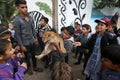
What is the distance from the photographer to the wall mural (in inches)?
279

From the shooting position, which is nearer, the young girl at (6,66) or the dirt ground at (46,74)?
the young girl at (6,66)

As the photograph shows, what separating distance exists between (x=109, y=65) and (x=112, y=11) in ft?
21.4

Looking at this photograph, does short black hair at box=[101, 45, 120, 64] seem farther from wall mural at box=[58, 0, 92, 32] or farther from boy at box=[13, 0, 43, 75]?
wall mural at box=[58, 0, 92, 32]

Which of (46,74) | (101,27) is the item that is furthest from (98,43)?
(46,74)

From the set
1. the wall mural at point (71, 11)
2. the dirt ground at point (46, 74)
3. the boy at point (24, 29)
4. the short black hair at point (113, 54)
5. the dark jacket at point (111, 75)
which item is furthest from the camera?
the wall mural at point (71, 11)

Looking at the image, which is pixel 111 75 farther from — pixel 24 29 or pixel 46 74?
pixel 46 74

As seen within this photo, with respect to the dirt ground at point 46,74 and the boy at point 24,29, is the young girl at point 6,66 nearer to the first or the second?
the boy at point 24,29

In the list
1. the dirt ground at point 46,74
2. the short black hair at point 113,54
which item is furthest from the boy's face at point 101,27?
the dirt ground at point 46,74

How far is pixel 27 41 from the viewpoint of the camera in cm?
534

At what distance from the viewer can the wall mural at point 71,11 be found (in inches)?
279

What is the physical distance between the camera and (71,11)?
7430 millimetres

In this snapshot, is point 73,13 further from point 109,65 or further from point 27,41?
point 109,65

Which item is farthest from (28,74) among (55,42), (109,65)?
(109,65)

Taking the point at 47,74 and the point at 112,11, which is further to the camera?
the point at 112,11
